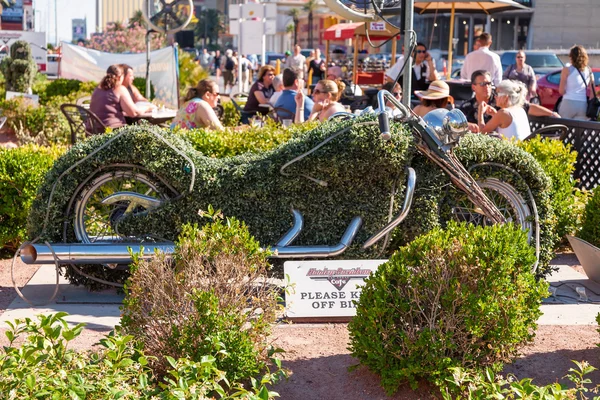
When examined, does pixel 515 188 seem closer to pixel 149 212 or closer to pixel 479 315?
pixel 479 315

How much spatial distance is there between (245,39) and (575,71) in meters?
14.5

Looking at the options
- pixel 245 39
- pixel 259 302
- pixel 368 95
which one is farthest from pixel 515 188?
pixel 245 39

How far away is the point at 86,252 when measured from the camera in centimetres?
549

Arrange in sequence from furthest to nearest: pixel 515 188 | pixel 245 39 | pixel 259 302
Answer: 1. pixel 245 39
2. pixel 515 188
3. pixel 259 302

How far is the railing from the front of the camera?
8977 millimetres

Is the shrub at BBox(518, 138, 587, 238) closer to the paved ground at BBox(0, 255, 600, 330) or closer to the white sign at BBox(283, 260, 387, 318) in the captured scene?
the paved ground at BBox(0, 255, 600, 330)

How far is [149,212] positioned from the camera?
220 inches

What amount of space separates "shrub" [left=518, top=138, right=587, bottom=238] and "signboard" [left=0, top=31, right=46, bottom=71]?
2074cm

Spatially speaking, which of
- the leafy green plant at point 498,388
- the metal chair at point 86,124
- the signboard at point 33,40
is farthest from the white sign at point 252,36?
the leafy green plant at point 498,388

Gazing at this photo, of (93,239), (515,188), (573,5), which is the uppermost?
(573,5)

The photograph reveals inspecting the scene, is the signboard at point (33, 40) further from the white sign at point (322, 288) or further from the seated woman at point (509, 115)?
the white sign at point (322, 288)

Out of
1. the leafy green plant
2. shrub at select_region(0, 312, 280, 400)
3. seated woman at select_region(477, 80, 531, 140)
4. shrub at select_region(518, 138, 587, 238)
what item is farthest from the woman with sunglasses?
shrub at select_region(0, 312, 280, 400)

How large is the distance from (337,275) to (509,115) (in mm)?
3319

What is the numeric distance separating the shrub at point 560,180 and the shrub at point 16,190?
4.00 metres
